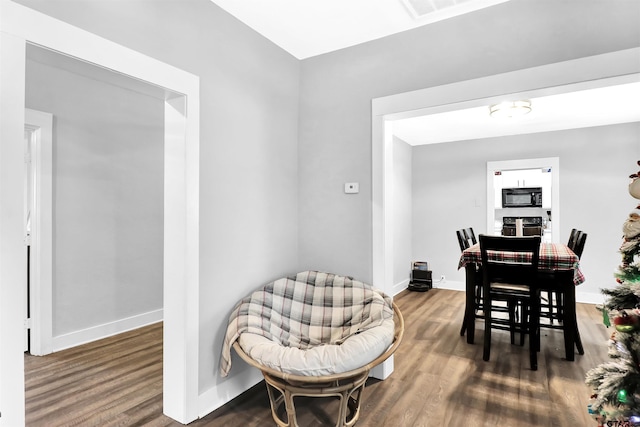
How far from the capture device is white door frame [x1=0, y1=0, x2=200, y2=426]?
130 centimetres

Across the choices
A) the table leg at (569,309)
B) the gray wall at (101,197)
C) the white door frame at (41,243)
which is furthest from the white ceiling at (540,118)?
the white door frame at (41,243)

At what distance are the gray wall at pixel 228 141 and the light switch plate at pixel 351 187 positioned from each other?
0.50 meters

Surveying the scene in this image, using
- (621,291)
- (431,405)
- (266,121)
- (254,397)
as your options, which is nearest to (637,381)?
(621,291)

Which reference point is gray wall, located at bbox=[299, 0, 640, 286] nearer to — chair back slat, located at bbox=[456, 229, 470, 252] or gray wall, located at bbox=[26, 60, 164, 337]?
chair back slat, located at bbox=[456, 229, 470, 252]

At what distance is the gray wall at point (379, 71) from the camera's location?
1.94 metres

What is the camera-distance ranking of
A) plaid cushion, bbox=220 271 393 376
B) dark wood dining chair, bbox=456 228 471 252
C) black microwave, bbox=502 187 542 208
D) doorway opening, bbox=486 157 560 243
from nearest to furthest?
plaid cushion, bbox=220 271 393 376
dark wood dining chair, bbox=456 228 471 252
doorway opening, bbox=486 157 560 243
black microwave, bbox=502 187 542 208

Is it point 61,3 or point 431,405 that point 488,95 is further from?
point 61,3

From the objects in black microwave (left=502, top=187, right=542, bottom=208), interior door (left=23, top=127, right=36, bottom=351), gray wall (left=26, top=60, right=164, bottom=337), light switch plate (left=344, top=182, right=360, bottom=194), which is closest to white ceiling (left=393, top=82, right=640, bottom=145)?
black microwave (left=502, top=187, right=542, bottom=208)

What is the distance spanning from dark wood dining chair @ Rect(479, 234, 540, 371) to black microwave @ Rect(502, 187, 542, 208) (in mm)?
2971

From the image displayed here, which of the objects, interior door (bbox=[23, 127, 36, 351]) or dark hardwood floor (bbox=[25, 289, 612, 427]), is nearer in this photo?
dark hardwood floor (bbox=[25, 289, 612, 427])

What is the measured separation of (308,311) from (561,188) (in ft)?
14.9

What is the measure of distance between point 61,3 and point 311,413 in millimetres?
2449

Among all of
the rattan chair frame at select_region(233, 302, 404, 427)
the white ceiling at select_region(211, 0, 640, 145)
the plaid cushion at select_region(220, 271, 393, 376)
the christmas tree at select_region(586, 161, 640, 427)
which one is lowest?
the rattan chair frame at select_region(233, 302, 404, 427)

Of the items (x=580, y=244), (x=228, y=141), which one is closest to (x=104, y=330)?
(x=228, y=141)
